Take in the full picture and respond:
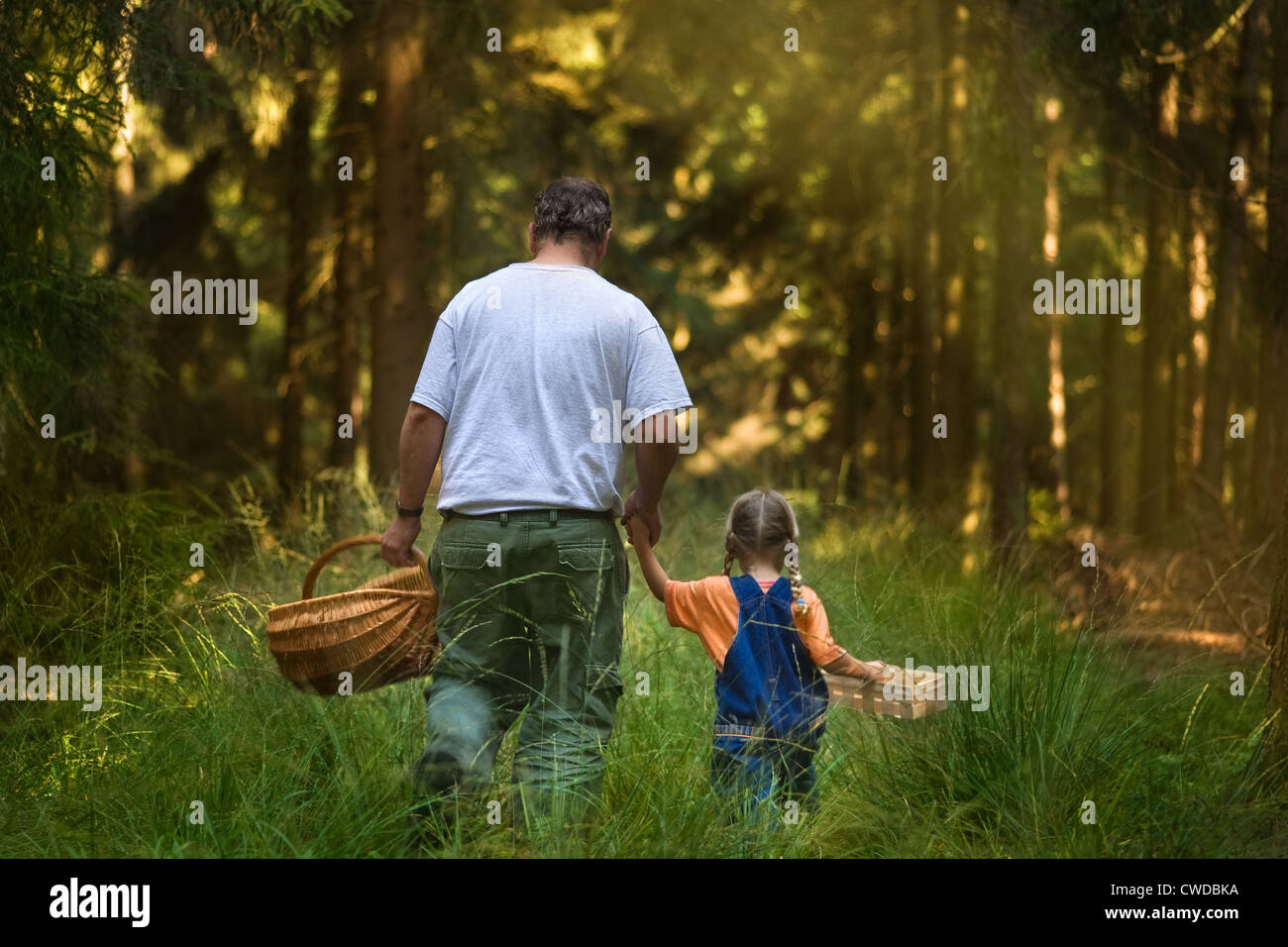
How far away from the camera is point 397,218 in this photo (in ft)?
36.6

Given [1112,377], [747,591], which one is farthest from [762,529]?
[1112,377]

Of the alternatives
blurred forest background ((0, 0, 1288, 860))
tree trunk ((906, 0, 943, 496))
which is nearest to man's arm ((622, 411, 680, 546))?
blurred forest background ((0, 0, 1288, 860))

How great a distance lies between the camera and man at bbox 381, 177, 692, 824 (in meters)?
4.04

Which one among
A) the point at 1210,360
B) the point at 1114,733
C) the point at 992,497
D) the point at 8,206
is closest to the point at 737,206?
the point at 1210,360

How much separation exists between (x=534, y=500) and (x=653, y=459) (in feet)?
1.27

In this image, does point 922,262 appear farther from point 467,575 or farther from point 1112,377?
point 467,575

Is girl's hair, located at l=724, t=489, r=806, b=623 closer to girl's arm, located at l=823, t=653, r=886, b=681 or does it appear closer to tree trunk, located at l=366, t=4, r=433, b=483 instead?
girl's arm, located at l=823, t=653, r=886, b=681

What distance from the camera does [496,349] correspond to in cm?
408

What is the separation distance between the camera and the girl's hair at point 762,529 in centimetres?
441

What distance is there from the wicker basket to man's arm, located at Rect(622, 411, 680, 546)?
763mm

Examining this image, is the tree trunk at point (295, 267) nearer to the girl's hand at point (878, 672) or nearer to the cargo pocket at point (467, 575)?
the cargo pocket at point (467, 575)

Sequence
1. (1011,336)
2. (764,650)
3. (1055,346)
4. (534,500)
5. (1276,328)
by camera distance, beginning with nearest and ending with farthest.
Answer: (534,500)
(764,650)
(1276,328)
(1011,336)
(1055,346)

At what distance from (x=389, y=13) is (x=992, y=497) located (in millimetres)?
6425

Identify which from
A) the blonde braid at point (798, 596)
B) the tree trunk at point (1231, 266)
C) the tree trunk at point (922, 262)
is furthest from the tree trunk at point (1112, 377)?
the blonde braid at point (798, 596)
